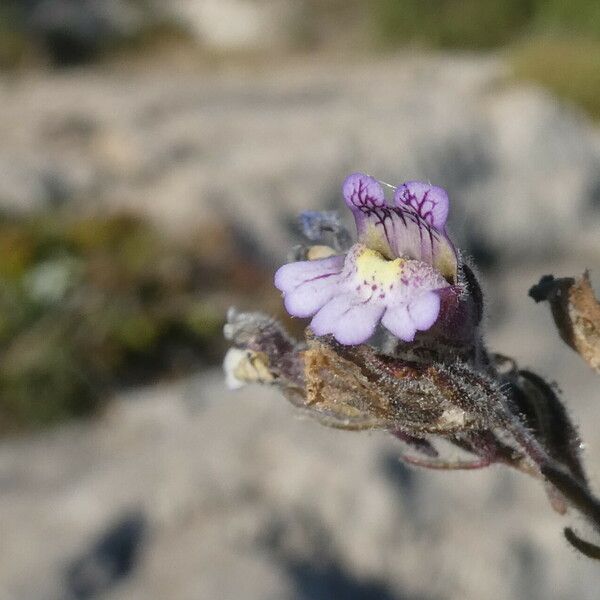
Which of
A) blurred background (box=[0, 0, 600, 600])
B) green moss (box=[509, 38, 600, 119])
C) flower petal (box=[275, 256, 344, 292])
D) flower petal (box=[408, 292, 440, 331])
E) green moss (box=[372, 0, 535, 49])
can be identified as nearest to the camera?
flower petal (box=[408, 292, 440, 331])

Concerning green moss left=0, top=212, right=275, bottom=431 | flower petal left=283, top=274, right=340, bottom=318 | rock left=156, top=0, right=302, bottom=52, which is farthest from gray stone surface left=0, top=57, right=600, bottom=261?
rock left=156, top=0, right=302, bottom=52

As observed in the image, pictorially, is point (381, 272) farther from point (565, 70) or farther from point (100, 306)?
point (565, 70)

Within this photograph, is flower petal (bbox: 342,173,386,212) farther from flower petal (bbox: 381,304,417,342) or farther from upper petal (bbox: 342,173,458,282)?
flower petal (bbox: 381,304,417,342)

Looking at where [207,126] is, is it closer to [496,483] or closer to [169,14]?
[496,483]

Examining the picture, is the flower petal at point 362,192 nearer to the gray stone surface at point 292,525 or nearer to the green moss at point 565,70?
the gray stone surface at point 292,525

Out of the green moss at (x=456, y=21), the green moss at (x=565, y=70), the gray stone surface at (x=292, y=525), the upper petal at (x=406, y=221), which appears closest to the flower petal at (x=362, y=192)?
the upper petal at (x=406, y=221)

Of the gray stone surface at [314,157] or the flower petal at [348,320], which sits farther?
the gray stone surface at [314,157]
